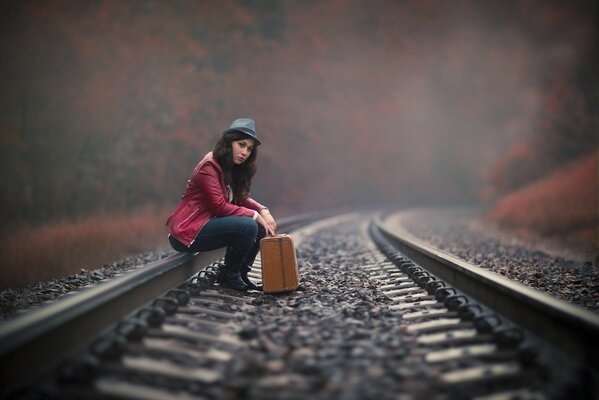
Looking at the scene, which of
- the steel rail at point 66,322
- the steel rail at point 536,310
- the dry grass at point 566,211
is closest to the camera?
the steel rail at point 66,322

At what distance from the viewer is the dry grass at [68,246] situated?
5.95 m

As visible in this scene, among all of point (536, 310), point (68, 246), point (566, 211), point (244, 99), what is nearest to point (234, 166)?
point (536, 310)

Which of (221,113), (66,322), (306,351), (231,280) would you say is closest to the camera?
(66,322)

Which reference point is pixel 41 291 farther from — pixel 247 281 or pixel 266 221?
pixel 266 221

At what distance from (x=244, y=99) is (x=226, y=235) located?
1657 cm

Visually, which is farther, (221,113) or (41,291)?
(221,113)

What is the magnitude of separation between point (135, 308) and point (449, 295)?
7.26 feet

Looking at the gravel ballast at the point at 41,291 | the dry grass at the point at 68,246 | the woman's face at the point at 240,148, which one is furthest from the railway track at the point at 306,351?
the dry grass at the point at 68,246

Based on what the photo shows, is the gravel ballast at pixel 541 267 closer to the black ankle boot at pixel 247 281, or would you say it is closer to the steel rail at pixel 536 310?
the steel rail at pixel 536 310

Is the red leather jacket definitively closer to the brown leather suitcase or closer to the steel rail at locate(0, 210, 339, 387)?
the brown leather suitcase

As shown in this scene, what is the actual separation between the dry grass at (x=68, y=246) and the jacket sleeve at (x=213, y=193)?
3085 millimetres

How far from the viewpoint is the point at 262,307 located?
356 centimetres

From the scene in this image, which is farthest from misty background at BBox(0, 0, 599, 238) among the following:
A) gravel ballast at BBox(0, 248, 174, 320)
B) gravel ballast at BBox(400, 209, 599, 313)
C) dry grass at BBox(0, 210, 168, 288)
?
gravel ballast at BBox(400, 209, 599, 313)

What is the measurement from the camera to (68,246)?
24.8 feet
